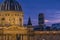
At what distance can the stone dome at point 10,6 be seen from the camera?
317ft

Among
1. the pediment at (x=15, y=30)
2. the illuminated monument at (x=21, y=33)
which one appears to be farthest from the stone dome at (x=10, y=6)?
the pediment at (x=15, y=30)

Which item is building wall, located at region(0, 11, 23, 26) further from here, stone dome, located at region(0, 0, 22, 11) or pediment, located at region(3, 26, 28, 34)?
pediment, located at region(3, 26, 28, 34)

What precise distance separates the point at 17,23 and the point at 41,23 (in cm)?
2532

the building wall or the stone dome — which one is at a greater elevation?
the stone dome

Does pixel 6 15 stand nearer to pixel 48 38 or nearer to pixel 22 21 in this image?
pixel 22 21

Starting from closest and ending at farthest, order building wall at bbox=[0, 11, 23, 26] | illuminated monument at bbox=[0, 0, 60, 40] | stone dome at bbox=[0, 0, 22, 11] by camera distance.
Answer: illuminated monument at bbox=[0, 0, 60, 40], building wall at bbox=[0, 11, 23, 26], stone dome at bbox=[0, 0, 22, 11]

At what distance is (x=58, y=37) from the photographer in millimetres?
91125

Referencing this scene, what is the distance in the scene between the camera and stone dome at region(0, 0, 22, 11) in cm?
9671

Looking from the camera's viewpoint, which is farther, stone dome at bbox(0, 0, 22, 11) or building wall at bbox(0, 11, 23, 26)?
stone dome at bbox(0, 0, 22, 11)

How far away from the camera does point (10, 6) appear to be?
9719 cm

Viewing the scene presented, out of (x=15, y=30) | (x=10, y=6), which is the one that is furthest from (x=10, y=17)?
(x=15, y=30)

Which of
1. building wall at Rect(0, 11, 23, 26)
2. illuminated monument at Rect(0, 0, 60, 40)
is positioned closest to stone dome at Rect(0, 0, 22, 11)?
building wall at Rect(0, 11, 23, 26)

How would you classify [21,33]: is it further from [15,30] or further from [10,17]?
[10,17]

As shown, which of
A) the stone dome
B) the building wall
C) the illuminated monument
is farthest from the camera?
the stone dome
